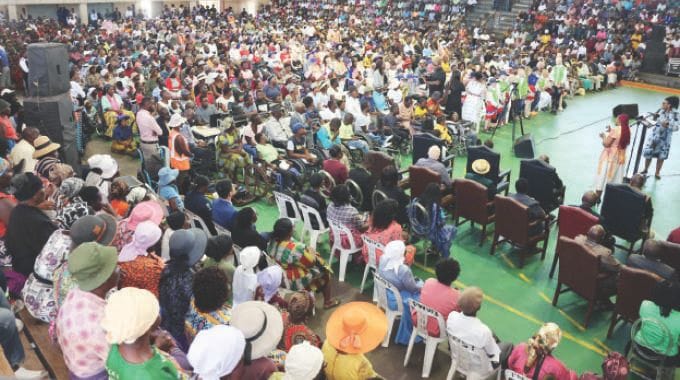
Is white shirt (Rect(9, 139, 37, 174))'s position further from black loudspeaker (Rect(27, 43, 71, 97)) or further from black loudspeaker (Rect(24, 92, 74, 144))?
black loudspeaker (Rect(27, 43, 71, 97))

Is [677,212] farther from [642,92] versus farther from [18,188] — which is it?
[642,92]

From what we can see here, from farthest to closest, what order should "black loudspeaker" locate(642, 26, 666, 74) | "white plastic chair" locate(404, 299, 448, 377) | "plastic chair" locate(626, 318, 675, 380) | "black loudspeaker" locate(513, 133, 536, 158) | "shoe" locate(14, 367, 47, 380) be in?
1. "black loudspeaker" locate(642, 26, 666, 74)
2. "black loudspeaker" locate(513, 133, 536, 158)
3. "white plastic chair" locate(404, 299, 448, 377)
4. "plastic chair" locate(626, 318, 675, 380)
5. "shoe" locate(14, 367, 47, 380)

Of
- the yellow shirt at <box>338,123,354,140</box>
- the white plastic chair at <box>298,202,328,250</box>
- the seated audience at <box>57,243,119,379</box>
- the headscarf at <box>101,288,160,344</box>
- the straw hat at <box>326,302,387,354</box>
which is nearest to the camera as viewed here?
the headscarf at <box>101,288,160,344</box>

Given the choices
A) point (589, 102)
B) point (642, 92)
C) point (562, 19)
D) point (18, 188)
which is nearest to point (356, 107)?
point (18, 188)

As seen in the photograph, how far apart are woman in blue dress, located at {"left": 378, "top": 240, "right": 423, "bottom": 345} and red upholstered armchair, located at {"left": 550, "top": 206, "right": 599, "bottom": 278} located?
2.24 metres

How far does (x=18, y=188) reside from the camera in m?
4.46

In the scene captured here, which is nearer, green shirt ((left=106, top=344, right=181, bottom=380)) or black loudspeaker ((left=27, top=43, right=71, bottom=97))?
green shirt ((left=106, top=344, right=181, bottom=380))

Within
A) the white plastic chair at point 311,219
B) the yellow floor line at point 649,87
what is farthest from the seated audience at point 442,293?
the yellow floor line at point 649,87

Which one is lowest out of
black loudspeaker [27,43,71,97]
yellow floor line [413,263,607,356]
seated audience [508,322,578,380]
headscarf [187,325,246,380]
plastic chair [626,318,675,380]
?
yellow floor line [413,263,607,356]

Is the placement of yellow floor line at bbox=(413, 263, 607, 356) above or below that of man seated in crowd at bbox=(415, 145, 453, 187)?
below

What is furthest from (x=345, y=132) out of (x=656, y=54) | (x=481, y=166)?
(x=656, y=54)

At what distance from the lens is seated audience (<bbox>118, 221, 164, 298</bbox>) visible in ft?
13.8

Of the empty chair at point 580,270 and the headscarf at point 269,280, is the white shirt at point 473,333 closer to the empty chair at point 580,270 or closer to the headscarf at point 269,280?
the headscarf at point 269,280

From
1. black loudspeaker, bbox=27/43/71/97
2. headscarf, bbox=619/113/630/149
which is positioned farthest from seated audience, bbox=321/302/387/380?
headscarf, bbox=619/113/630/149
